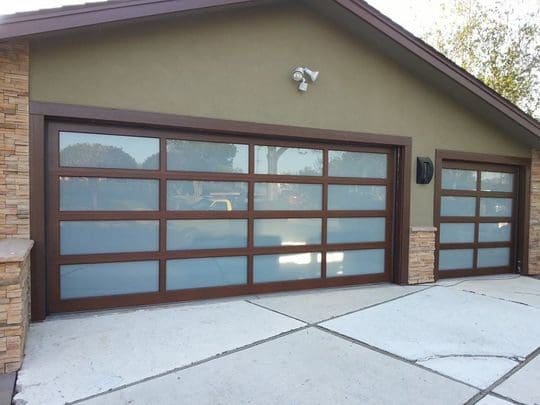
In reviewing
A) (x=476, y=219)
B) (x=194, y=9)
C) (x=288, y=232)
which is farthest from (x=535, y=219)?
(x=194, y=9)

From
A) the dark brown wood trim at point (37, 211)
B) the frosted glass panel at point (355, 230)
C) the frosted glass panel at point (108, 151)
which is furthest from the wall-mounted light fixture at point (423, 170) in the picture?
the dark brown wood trim at point (37, 211)

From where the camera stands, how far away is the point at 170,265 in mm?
5211

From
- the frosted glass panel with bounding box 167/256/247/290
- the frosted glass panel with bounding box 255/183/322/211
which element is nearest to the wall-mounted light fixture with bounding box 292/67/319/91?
the frosted glass panel with bounding box 255/183/322/211

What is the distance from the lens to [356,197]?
6383mm

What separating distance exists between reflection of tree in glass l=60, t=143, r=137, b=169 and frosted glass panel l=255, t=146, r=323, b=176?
5.82 feet

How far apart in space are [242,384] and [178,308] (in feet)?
6.93

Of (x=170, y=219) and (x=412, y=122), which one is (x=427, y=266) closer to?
(x=412, y=122)

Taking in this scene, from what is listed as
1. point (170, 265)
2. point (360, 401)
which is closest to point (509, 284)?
point (360, 401)

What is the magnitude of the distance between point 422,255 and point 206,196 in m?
3.85

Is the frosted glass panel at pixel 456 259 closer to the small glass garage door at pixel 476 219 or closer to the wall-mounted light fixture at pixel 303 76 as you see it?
the small glass garage door at pixel 476 219

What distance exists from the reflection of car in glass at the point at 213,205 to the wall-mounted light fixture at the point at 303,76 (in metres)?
1.97

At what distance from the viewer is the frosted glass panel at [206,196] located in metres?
5.18

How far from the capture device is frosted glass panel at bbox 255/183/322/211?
5707mm

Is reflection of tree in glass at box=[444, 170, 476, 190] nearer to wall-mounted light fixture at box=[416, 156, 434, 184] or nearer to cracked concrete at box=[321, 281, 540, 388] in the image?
wall-mounted light fixture at box=[416, 156, 434, 184]
